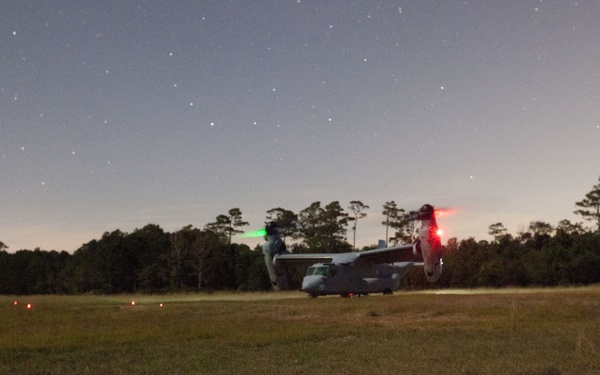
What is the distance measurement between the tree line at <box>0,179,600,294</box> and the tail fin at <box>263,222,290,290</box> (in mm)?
28832

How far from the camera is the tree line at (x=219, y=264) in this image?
68812 mm

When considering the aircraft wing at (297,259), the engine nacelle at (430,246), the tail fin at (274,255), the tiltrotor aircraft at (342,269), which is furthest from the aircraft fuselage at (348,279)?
the engine nacelle at (430,246)

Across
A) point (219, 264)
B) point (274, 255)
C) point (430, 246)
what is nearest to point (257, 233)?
point (274, 255)

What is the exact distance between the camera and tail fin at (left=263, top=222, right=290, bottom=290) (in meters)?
42.4

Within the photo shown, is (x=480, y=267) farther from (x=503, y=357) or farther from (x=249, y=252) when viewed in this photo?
(x=503, y=357)

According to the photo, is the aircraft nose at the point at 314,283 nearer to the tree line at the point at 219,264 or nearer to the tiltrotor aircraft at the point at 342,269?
the tiltrotor aircraft at the point at 342,269

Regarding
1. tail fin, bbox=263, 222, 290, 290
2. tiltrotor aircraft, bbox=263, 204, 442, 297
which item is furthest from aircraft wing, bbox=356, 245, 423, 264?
tail fin, bbox=263, 222, 290, 290

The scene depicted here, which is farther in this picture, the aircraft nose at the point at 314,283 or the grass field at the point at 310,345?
the aircraft nose at the point at 314,283

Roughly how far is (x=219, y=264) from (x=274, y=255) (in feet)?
136

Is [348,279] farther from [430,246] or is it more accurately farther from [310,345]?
[310,345]

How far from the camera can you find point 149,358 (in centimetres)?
1330

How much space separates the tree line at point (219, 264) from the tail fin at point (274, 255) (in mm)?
28832

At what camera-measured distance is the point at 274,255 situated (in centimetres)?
4325

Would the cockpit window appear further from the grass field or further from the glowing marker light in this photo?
the grass field
